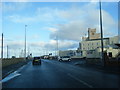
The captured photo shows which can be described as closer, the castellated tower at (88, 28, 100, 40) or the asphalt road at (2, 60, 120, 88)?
the asphalt road at (2, 60, 120, 88)

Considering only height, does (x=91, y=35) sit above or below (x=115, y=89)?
above

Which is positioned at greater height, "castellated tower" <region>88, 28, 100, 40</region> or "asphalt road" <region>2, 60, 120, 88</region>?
"castellated tower" <region>88, 28, 100, 40</region>

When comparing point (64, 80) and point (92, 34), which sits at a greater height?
point (92, 34)

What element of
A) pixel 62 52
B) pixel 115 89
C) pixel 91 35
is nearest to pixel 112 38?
pixel 91 35

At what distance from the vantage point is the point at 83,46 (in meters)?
158

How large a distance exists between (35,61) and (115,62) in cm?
2342

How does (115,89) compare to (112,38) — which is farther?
(112,38)

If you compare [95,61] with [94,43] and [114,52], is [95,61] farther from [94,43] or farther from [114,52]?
[94,43]

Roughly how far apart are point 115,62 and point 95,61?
414 inches

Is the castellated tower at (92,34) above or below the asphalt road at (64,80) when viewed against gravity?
above

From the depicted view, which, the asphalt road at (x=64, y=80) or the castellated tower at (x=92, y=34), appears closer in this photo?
the asphalt road at (x=64, y=80)

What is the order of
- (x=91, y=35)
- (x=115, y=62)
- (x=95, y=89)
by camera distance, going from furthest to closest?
1. (x=91, y=35)
2. (x=115, y=62)
3. (x=95, y=89)

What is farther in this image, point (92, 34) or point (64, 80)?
point (92, 34)

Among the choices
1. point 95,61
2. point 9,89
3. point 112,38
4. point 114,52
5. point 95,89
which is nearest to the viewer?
point 95,89
